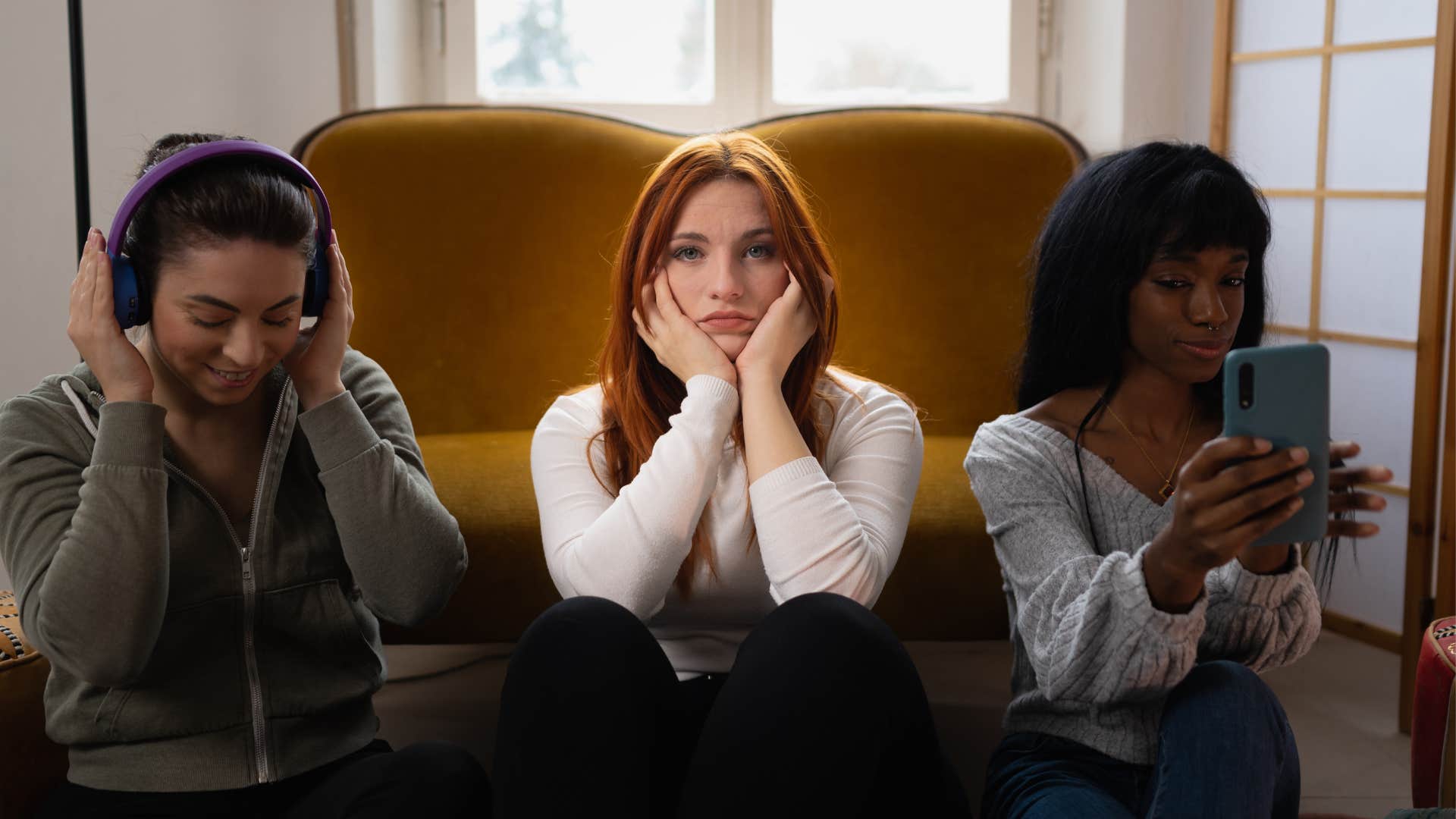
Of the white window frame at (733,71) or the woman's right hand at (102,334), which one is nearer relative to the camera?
the woman's right hand at (102,334)

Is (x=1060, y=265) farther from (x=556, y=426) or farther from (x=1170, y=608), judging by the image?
(x=556, y=426)

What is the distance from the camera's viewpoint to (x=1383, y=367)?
2.42 m

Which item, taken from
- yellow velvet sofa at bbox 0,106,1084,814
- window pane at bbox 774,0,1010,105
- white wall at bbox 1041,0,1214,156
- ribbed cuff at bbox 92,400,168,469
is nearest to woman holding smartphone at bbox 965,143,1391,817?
ribbed cuff at bbox 92,400,168,469

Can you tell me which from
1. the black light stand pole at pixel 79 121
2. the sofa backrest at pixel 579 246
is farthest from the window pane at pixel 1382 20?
the black light stand pole at pixel 79 121

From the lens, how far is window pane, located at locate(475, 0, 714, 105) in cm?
308

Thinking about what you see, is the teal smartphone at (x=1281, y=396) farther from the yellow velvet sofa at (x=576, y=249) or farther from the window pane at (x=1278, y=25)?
the window pane at (x=1278, y=25)

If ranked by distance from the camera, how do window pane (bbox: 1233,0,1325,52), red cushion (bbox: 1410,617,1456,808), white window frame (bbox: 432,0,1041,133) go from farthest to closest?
white window frame (bbox: 432,0,1041,133) < window pane (bbox: 1233,0,1325,52) < red cushion (bbox: 1410,617,1456,808)

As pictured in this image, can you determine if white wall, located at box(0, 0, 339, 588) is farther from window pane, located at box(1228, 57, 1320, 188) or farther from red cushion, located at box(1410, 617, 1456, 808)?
red cushion, located at box(1410, 617, 1456, 808)

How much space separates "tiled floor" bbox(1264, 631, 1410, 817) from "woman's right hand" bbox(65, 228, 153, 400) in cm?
161

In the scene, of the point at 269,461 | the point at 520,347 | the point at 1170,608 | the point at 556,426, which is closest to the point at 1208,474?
the point at 1170,608

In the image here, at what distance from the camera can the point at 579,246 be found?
7.83ft

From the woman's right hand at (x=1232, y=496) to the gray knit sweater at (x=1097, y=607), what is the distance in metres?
0.08

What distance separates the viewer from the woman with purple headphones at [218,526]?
1.12 meters

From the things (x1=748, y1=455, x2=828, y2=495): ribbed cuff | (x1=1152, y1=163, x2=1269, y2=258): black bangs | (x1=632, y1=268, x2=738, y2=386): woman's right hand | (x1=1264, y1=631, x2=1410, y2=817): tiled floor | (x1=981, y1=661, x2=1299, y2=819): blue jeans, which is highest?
(x1=1152, y1=163, x2=1269, y2=258): black bangs
